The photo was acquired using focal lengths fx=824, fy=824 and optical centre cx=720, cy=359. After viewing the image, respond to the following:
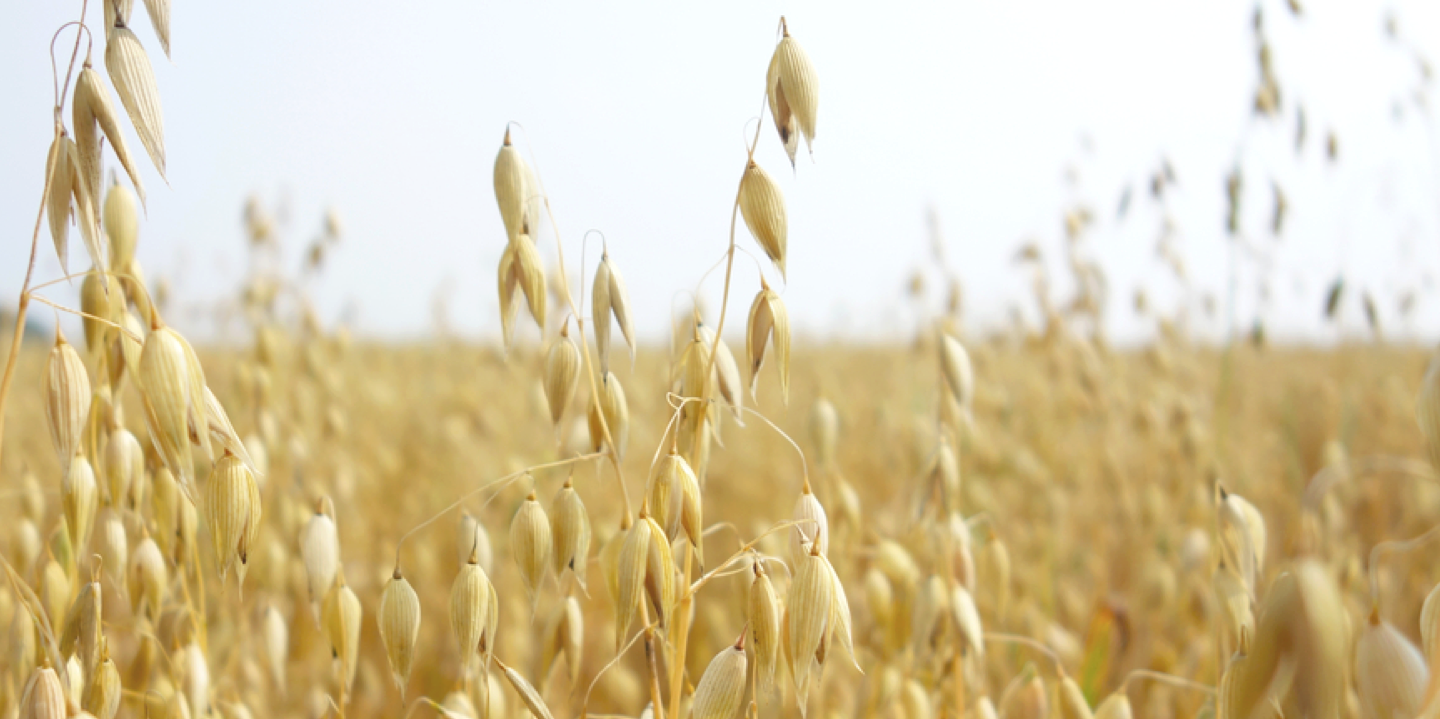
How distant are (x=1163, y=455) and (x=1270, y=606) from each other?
1.94 m

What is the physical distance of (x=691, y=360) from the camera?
0.67m

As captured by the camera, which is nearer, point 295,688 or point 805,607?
point 805,607

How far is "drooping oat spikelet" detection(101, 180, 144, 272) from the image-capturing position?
763mm

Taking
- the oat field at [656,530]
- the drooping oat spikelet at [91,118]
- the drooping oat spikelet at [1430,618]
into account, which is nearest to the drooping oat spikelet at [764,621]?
the oat field at [656,530]

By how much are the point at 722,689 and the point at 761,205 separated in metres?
0.34

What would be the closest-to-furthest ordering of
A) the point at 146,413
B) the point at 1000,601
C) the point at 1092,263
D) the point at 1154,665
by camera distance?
the point at 146,413
the point at 1000,601
the point at 1154,665
the point at 1092,263

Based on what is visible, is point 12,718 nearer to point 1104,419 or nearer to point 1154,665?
point 1154,665

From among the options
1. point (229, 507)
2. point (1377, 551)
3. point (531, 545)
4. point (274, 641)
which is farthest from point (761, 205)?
point (274, 641)

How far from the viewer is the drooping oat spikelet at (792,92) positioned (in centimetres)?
59

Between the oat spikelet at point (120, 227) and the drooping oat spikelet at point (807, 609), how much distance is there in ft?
2.23

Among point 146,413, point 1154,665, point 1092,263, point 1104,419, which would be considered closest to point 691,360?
point 146,413

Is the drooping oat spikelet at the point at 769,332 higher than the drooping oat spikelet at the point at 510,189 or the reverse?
the reverse

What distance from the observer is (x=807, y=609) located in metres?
0.55

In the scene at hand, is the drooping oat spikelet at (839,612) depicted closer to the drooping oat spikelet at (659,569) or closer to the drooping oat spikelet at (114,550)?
the drooping oat spikelet at (659,569)
